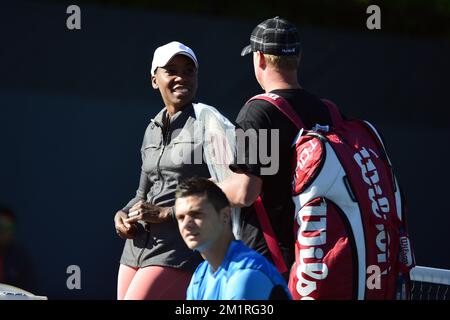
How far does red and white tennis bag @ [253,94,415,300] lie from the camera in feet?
12.7

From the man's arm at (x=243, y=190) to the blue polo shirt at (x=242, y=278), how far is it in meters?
0.33

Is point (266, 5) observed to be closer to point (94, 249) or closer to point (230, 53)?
point (230, 53)

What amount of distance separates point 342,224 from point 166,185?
1.05 meters

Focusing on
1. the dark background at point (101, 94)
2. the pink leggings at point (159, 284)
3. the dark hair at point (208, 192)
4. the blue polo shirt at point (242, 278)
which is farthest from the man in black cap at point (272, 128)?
the dark background at point (101, 94)

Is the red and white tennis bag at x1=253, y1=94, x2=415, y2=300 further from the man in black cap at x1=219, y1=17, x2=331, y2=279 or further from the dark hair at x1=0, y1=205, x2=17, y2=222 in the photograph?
the dark hair at x1=0, y1=205, x2=17, y2=222

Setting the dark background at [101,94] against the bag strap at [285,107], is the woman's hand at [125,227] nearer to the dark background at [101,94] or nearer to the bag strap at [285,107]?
the bag strap at [285,107]

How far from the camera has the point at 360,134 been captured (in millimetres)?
4141

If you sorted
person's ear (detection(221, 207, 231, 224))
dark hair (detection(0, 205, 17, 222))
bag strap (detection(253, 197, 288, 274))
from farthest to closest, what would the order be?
dark hair (detection(0, 205, 17, 222)) < bag strap (detection(253, 197, 288, 274)) < person's ear (detection(221, 207, 231, 224))

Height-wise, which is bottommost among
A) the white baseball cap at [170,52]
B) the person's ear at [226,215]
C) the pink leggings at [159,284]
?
the pink leggings at [159,284]

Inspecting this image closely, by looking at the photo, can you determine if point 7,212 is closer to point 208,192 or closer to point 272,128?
point 272,128

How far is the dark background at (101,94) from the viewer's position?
8461 millimetres

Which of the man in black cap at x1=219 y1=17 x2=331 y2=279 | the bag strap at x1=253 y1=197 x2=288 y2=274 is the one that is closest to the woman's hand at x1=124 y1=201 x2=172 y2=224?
the man in black cap at x1=219 y1=17 x2=331 y2=279

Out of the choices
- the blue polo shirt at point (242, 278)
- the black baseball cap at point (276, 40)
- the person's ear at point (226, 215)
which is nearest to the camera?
the blue polo shirt at point (242, 278)

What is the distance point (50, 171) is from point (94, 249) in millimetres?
779
